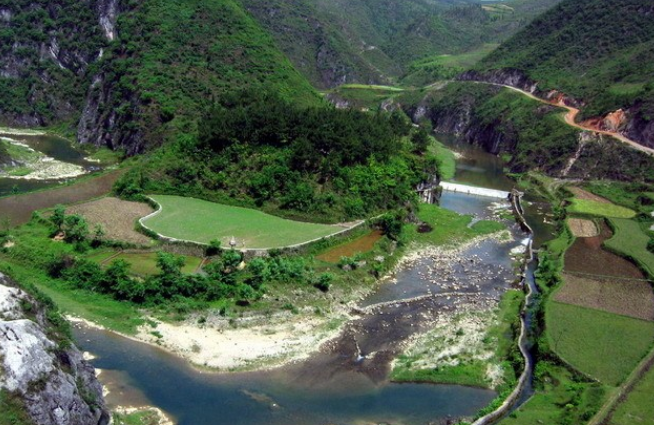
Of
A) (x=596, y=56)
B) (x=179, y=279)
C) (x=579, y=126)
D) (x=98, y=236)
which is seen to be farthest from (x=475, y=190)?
(x=596, y=56)

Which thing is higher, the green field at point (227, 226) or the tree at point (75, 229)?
the green field at point (227, 226)

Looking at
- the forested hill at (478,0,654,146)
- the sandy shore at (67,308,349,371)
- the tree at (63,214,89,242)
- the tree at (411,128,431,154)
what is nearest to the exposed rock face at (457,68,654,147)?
the forested hill at (478,0,654,146)

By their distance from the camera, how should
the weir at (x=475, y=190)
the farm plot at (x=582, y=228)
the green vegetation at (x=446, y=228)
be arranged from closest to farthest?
the green vegetation at (x=446, y=228) < the farm plot at (x=582, y=228) < the weir at (x=475, y=190)

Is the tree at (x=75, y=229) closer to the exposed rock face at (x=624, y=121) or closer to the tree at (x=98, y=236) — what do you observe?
the tree at (x=98, y=236)

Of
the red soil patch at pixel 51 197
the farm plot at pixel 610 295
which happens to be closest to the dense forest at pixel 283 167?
the red soil patch at pixel 51 197

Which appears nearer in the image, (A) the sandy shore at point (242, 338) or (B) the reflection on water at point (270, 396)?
(B) the reflection on water at point (270, 396)

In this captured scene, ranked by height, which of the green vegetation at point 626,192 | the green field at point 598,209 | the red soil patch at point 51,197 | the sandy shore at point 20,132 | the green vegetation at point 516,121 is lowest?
the sandy shore at point 20,132

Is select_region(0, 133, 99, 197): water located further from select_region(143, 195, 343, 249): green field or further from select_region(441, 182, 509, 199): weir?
select_region(441, 182, 509, 199): weir
